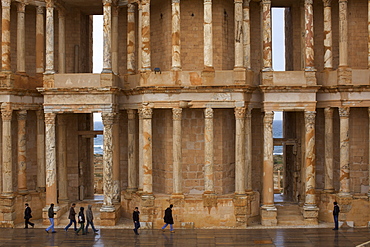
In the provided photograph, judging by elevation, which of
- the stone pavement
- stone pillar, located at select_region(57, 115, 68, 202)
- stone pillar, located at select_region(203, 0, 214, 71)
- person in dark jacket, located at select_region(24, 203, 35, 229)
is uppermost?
stone pillar, located at select_region(203, 0, 214, 71)

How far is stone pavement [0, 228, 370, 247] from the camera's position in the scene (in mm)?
19719

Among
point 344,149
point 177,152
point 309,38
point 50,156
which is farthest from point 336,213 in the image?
point 50,156

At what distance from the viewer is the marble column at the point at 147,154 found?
74.9 feet

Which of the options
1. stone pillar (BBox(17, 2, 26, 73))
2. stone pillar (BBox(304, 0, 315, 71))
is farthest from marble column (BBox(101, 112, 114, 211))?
stone pillar (BBox(304, 0, 315, 71))

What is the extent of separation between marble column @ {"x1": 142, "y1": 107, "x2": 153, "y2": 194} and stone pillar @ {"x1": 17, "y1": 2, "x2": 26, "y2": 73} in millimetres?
7407

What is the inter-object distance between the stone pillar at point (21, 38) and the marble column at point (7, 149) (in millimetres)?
2671

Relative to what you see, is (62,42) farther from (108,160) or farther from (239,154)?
(239,154)

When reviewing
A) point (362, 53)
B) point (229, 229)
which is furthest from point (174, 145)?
point (362, 53)

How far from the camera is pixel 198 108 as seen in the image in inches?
920

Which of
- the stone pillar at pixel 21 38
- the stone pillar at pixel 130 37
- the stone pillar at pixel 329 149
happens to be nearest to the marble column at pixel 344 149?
the stone pillar at pixel 329 149

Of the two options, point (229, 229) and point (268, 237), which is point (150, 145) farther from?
point (268, 237)

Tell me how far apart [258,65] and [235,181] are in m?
6.59

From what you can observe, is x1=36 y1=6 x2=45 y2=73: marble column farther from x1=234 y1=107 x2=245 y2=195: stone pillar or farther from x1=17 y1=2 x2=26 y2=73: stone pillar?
x1=234 y1=107 x2=245 y2=195: stone pillar

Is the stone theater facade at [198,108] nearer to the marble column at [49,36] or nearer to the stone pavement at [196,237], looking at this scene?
the marble column at [49,36]
